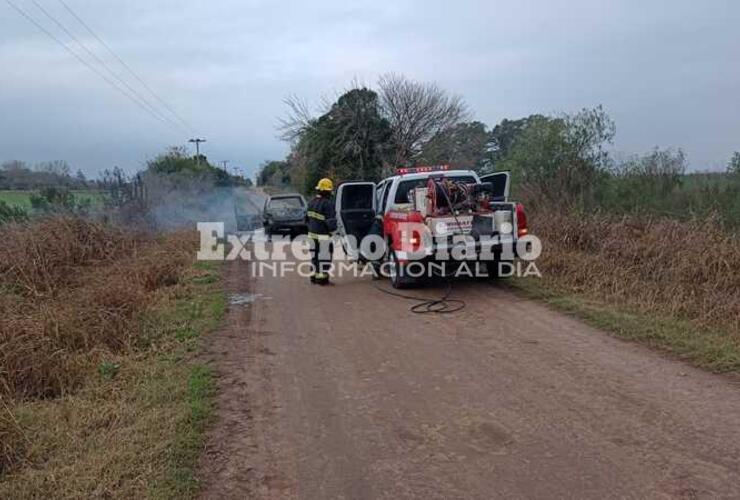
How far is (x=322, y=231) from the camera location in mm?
10578

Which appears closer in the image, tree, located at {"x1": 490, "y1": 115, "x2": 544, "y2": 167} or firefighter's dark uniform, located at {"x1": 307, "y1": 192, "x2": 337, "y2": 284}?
firefighter's dark uniform, located at {"x1": 307, "y1": 192, "x2": 337, "y2": 284}

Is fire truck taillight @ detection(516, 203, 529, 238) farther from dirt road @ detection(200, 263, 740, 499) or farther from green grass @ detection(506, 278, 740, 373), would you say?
dirt road @ detection(200, 263, 740, 499)

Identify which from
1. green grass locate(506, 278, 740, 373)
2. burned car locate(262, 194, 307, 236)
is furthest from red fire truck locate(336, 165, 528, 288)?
burned car locate(262, 194, 307, 236)

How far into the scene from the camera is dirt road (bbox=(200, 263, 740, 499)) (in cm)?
357

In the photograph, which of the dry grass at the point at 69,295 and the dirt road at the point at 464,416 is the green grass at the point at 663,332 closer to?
the dirt road at the point at 464,416

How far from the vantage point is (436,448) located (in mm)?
4016

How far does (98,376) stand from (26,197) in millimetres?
10648

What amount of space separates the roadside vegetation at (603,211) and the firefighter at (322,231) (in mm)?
3392

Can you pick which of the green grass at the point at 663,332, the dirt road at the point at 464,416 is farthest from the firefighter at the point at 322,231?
the green grass at the point at 663,332

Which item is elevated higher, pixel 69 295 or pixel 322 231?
pixel 322 231

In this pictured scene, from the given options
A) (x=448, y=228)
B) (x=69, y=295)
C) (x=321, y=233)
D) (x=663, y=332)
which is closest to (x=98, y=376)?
(x=69, y=295)

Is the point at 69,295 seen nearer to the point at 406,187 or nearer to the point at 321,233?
the point at 321,233

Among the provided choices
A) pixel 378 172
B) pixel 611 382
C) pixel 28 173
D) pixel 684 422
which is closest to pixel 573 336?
pixel 611 382

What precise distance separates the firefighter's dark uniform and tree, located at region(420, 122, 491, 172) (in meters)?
18.1
